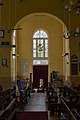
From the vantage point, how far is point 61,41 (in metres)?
31.0

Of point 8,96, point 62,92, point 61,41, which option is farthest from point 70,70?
point 61,41

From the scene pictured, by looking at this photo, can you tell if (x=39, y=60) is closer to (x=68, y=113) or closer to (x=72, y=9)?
(x=72, y=9)

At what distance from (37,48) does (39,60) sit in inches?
45.5

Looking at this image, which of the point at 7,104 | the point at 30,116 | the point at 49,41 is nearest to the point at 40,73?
the point at 49,41

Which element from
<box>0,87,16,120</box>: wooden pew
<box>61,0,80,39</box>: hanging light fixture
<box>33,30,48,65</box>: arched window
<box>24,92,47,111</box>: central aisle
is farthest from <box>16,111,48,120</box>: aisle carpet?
<box>33,30,48,65</box>: arched window

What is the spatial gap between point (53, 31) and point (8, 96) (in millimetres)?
16764

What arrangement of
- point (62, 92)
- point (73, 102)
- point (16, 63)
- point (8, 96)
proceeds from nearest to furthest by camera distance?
point (73, 102)
point (8, 96)
point (62, 92)
point (16, 63)

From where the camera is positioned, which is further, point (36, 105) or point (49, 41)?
point (49, 41)

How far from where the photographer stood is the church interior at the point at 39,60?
13.1 m

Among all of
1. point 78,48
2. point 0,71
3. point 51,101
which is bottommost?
point 51,101

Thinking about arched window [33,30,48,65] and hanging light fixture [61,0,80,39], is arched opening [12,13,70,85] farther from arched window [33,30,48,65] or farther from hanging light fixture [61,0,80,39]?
hanging light fixture [61,0,80,39]

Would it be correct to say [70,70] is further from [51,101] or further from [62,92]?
[51,101]

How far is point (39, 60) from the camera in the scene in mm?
31828

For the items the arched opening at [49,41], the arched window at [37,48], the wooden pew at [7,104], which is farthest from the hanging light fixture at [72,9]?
the arched window at [37,48]
